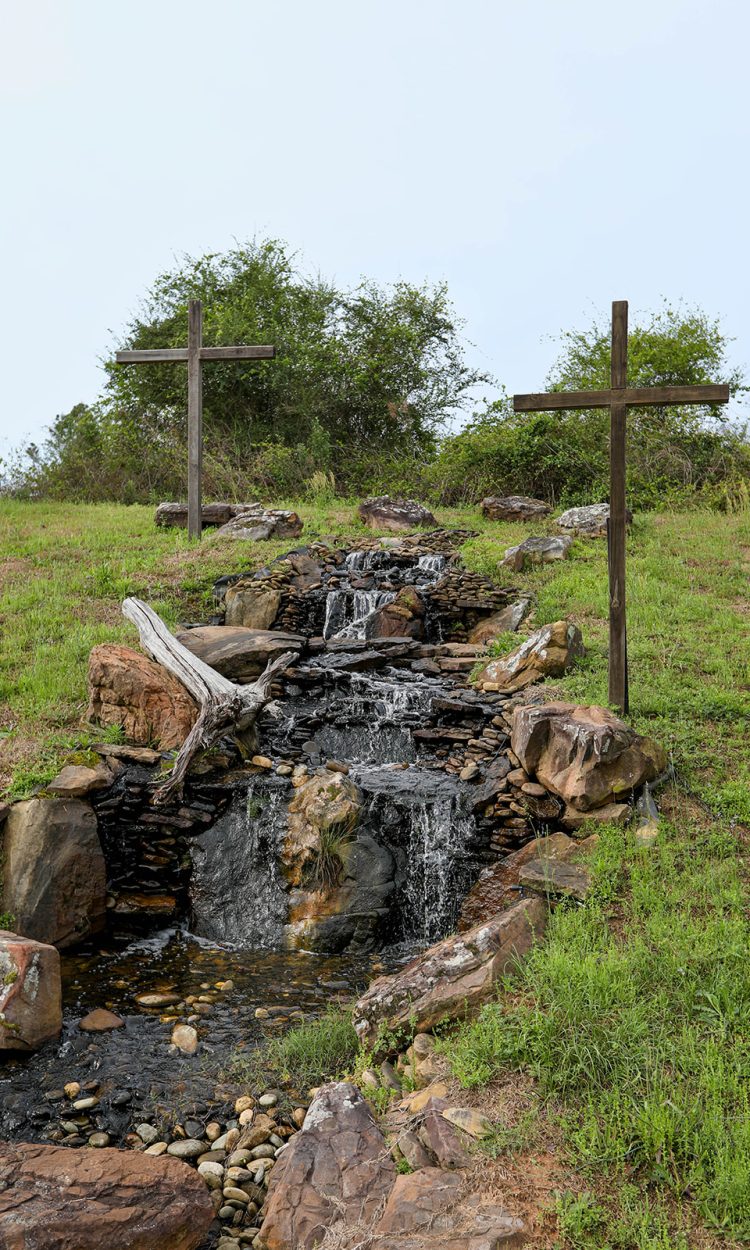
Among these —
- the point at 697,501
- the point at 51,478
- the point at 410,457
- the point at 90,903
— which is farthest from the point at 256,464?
the point at 90,903

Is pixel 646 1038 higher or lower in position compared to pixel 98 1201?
higher

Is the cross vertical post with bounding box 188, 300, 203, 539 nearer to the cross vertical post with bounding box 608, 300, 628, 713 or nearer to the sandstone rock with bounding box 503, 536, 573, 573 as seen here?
the sandstone rock with bounding box 503, 536, 573, 573

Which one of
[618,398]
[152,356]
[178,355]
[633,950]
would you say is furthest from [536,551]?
[633,950]

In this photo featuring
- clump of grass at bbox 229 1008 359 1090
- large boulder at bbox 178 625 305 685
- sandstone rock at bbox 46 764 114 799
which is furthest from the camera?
large boulder at bbox 178 625 305 685

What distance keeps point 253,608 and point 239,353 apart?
377 centimetres

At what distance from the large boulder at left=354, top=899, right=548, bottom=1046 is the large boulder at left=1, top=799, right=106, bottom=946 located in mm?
2339

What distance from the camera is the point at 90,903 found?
19.5 feet

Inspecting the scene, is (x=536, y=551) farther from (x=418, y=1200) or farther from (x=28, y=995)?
(x=418, y=1200)

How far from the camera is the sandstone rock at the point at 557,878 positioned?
16.3ft

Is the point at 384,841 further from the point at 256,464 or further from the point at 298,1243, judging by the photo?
the point at 256,464

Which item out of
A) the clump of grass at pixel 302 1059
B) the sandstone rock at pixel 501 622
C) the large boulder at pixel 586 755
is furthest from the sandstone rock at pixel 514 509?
the clump of grass at pixel 302 1059

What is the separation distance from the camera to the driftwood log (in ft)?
21.5

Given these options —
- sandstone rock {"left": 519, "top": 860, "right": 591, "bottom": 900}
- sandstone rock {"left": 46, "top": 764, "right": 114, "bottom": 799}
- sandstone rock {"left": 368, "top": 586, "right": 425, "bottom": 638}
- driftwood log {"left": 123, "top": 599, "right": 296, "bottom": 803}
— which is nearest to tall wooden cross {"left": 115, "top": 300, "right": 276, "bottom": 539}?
sandstone rock {"left": 368, "top": 586, "right": 425, "bottom": 638}

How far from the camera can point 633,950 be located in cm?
416
